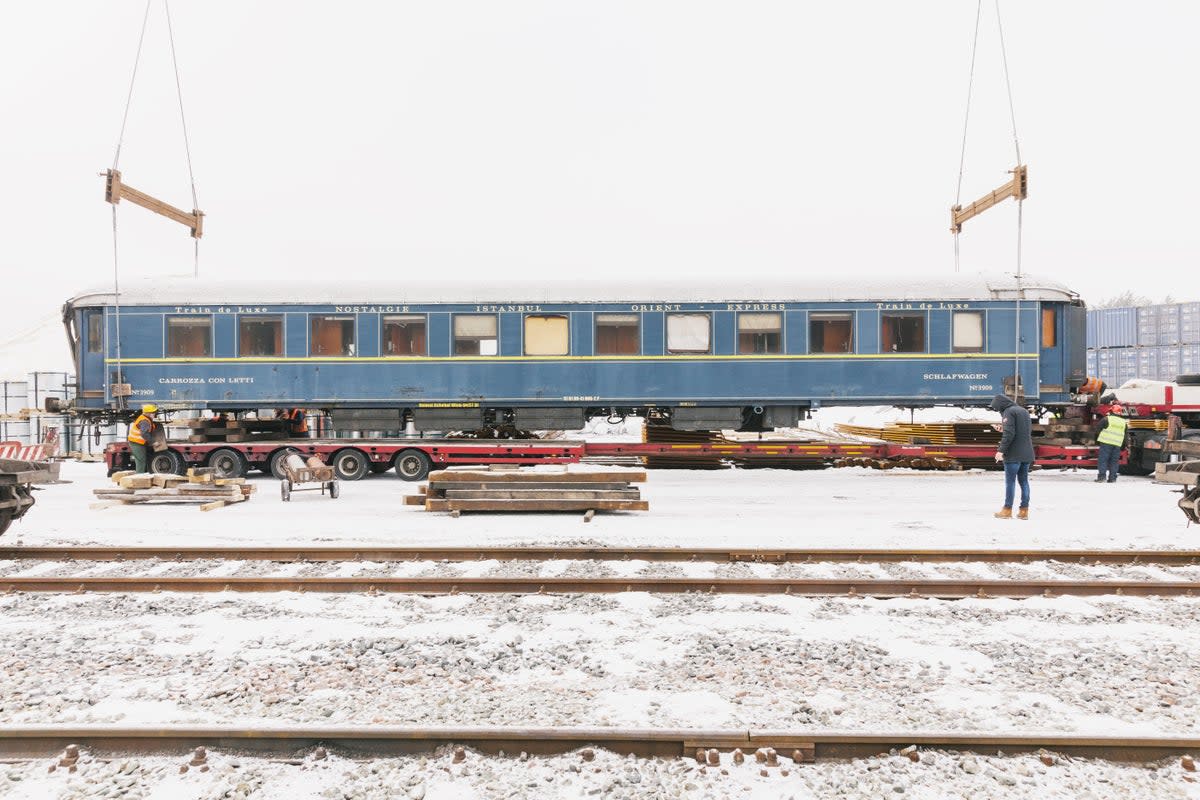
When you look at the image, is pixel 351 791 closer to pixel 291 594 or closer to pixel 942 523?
pixel 291 594

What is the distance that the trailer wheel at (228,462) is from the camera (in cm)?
1372

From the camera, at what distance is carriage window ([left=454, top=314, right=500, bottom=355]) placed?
14.2 metres

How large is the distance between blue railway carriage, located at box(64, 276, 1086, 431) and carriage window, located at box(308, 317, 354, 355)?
3 centimetres

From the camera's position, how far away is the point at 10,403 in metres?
22.4

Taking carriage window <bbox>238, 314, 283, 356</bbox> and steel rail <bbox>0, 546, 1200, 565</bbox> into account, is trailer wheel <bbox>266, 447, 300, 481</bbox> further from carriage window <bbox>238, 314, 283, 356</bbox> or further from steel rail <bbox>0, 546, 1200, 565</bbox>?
steel rail <bbox>0, 546, 1200, 565</bbox>

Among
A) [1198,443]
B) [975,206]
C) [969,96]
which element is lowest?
[1198,443]

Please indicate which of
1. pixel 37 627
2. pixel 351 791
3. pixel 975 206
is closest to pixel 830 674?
pixel 351 791

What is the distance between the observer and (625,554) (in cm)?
710

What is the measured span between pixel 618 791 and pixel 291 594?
396 centimetres

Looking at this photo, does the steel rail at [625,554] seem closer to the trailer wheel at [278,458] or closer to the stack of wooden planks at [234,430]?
the trailer wheel at [278,458]

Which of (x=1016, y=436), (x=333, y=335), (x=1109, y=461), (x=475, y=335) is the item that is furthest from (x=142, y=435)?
(x=1109, y=461)

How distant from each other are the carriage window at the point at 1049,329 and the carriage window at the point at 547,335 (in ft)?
31.7

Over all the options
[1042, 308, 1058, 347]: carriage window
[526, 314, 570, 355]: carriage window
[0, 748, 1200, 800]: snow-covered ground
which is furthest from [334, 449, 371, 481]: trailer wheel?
[1042, 308, 1058, 347]: carriage window

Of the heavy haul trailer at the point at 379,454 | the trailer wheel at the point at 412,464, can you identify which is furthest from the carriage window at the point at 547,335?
the trailer wheel at the point at 412,464
